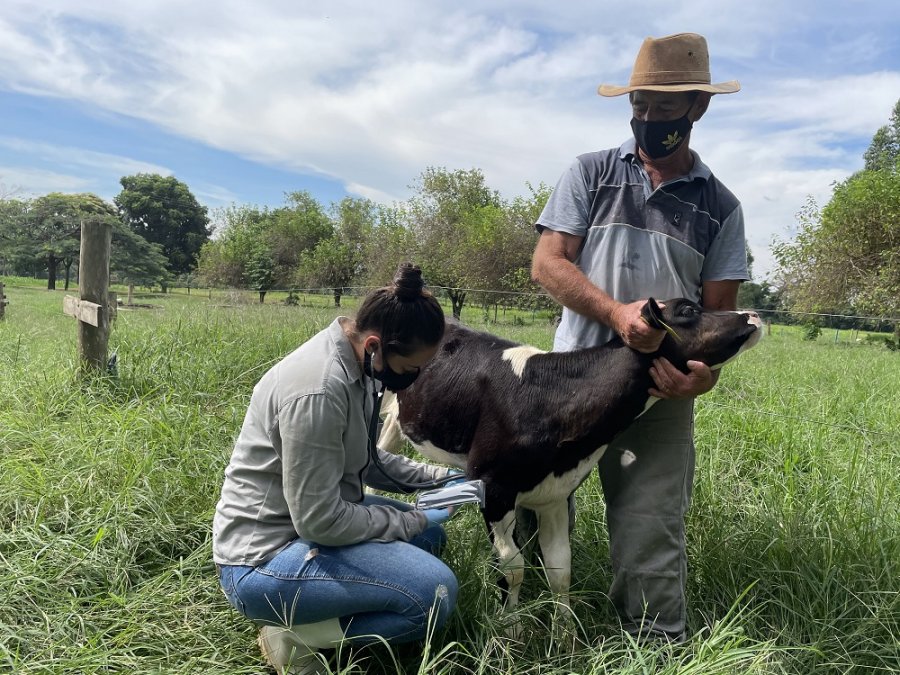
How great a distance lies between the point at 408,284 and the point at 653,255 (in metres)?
1.22

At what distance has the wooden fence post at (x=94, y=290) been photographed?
526 cm

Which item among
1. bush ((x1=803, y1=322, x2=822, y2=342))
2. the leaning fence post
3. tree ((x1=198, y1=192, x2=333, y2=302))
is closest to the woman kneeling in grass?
the leaning fence post

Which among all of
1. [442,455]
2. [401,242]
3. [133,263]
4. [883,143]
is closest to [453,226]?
[401,242]

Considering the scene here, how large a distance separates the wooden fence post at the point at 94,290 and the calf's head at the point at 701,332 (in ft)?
15.5

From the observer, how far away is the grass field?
2504mm

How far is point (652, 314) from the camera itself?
2.47 metres

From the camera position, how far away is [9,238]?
37.5 metres

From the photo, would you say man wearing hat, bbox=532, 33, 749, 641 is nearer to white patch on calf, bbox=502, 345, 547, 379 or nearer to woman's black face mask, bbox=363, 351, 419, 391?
white patch on calf, bbox=502, 345, 547, 379

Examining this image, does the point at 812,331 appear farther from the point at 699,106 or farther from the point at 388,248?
the point at 699,106

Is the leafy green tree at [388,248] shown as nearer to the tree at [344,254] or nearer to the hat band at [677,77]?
the tree at [344,254]

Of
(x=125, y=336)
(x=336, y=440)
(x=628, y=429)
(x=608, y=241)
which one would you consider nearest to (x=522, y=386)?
(x=628, y=429)

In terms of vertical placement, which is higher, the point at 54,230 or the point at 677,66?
the point at 54,230

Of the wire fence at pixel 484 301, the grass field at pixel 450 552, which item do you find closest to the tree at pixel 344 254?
the wire fence at pixel 484 301

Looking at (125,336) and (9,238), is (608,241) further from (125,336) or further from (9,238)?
(9,238)
